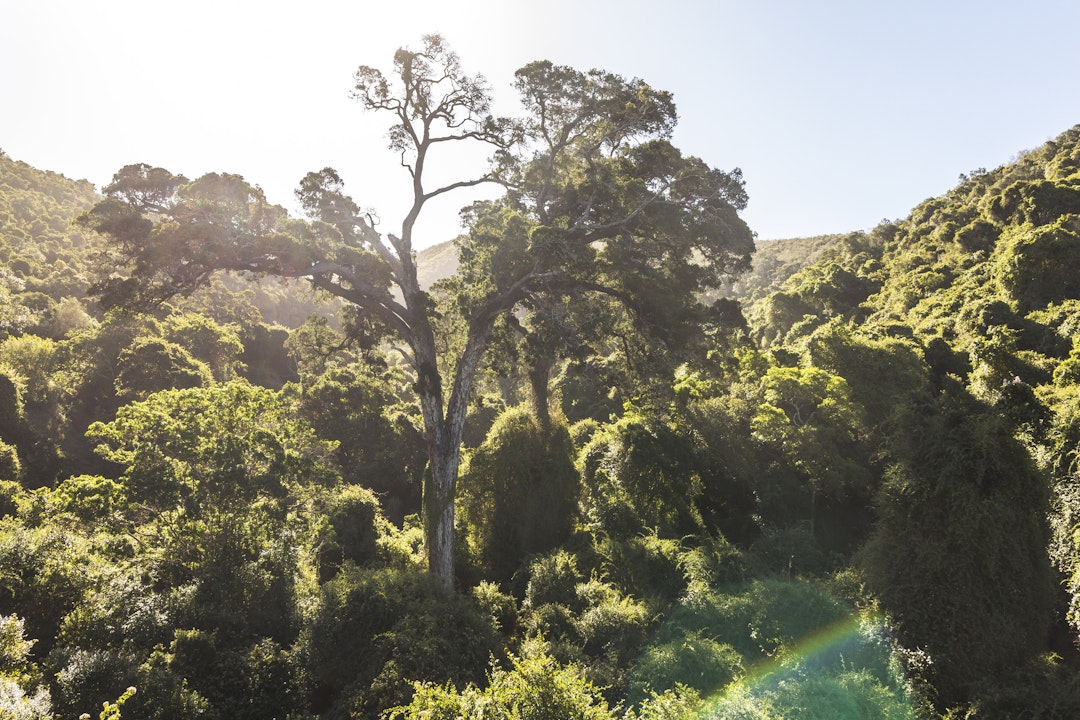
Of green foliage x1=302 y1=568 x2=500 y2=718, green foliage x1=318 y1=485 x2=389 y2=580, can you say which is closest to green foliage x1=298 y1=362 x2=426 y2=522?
green foliage x1=318 y1=485 x2=389 y2=580

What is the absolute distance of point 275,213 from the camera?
12742mm

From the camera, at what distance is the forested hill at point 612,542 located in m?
7.52

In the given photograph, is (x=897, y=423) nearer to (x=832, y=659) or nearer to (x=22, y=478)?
(x=832, y=659)

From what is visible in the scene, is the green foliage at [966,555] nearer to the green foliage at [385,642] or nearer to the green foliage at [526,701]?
the green foliage at [526,701]

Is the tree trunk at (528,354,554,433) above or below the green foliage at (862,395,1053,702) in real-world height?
above

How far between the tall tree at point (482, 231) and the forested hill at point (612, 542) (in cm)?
60

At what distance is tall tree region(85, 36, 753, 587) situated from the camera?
11.5 metres

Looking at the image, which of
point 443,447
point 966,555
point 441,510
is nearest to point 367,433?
point 443,447

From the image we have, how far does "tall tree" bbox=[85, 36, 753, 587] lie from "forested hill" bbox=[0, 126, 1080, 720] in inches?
23.5

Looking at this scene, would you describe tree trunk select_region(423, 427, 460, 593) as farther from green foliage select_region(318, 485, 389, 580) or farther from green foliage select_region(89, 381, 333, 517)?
green foliage select_region(89, 381, 333, 517)

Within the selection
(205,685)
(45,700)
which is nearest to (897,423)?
(205,685)

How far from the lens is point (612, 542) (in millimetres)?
13133

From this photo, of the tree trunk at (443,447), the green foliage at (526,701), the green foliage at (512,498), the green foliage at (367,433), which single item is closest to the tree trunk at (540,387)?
the green foliage at (512,498)

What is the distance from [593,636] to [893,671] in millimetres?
5067
